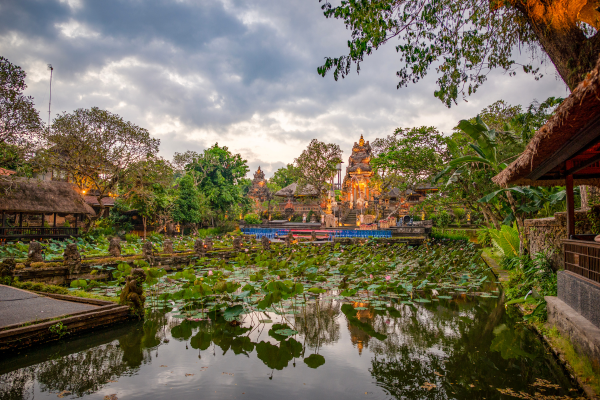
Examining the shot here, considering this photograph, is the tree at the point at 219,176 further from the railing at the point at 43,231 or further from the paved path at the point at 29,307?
the paved path at the point at 29,307

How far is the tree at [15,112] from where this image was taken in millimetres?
11344

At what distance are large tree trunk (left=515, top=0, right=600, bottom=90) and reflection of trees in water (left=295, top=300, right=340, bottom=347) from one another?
520cm

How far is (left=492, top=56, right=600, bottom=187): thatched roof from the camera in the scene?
109 inches

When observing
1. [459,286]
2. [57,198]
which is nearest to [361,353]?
[459,286]

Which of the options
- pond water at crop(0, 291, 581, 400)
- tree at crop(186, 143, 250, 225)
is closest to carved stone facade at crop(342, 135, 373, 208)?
tree at crop(186, 143, 250, 225)

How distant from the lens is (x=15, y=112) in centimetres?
1170

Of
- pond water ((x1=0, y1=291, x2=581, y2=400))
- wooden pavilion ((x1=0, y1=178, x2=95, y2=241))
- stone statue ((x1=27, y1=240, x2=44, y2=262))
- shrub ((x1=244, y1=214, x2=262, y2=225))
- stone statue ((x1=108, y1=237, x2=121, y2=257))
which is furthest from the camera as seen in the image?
shrub ((x1=244, y1=214, x2=262, y2=225))

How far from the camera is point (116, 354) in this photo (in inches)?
158

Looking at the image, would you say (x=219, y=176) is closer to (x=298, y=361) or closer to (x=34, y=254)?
(x=34, y=254)

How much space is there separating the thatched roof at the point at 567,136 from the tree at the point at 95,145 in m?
17.3

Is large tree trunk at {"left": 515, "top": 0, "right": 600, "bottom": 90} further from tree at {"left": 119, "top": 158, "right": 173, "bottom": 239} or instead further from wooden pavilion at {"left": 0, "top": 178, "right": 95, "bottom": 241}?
tree at {"left": 119, "top": 158, "right": 173, "bottom": 239}

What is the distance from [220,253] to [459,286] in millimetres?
8514

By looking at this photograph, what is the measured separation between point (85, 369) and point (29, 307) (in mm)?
2368

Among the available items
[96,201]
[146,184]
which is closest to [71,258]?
[146,184]
